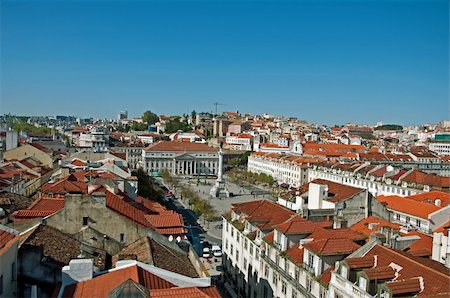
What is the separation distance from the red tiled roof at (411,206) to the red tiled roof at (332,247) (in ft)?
57.6

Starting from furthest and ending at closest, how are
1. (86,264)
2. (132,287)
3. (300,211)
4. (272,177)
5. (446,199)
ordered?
(272,177) < (446,199) < (300,211) < (86,264) < (132,287)

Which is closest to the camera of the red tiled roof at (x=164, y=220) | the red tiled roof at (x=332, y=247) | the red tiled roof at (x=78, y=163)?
the red tiled roof at (x=332, y=247)

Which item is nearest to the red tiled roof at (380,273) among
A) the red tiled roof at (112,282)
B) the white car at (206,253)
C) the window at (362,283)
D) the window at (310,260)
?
the window at (362,283)

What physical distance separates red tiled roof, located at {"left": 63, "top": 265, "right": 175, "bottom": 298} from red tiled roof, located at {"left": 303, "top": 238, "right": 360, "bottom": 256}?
34.4 ft

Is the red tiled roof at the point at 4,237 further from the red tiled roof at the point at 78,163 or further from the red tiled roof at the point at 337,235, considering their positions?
the red tiled roof at the point at 78,163

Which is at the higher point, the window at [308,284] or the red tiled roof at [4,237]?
the red tiled roof at [4,237]

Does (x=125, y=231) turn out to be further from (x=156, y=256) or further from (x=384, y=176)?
(x=384, y=176)

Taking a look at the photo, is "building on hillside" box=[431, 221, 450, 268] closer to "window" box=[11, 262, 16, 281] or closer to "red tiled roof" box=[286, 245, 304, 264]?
"red tiled roof" box=[286, 245, 304, 264]

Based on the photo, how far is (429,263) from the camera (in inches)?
821

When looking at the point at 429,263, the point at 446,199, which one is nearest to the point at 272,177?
the point at 446,199

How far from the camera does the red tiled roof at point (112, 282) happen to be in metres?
13.5

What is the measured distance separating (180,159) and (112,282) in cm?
11786

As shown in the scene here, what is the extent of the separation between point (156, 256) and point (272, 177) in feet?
293

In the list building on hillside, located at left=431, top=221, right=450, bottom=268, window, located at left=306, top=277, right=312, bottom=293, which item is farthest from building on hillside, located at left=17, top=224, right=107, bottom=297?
building on hillside, located at left=431, top=221, right=450, bottom=268
